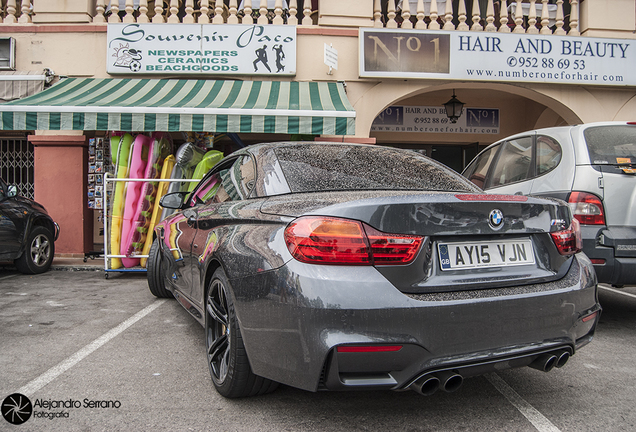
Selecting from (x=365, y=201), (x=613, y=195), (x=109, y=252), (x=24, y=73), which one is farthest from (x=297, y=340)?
(x=24, y=73)

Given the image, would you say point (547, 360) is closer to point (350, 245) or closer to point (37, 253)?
point (350, 245)

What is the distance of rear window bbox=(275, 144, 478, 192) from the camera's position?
2.47 meters

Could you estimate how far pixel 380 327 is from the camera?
1.75 m

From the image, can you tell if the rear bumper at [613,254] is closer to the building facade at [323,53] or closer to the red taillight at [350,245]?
the red taillight at [350,245]

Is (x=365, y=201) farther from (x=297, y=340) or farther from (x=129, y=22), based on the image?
(x=129, y=22)

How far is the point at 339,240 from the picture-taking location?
1.84 m

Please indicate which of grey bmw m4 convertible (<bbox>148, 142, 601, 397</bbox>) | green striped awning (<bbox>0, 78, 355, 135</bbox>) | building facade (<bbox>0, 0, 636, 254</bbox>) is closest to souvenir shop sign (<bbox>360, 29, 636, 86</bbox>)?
building facade (<bbox>0, 0, 636, 254</bbox>)

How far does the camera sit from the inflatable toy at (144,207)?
6520 mm

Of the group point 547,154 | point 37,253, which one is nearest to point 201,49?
point 37,253

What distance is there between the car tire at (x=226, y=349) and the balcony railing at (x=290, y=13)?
7.29 metres

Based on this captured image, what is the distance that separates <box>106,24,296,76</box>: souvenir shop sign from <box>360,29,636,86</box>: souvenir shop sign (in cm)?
157

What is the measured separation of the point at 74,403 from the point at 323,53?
7.57 metres

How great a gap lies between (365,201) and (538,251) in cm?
88

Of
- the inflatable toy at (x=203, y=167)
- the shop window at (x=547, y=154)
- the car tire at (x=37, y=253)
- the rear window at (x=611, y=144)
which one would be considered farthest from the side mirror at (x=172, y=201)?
the car tire at (x=37, y=253)
